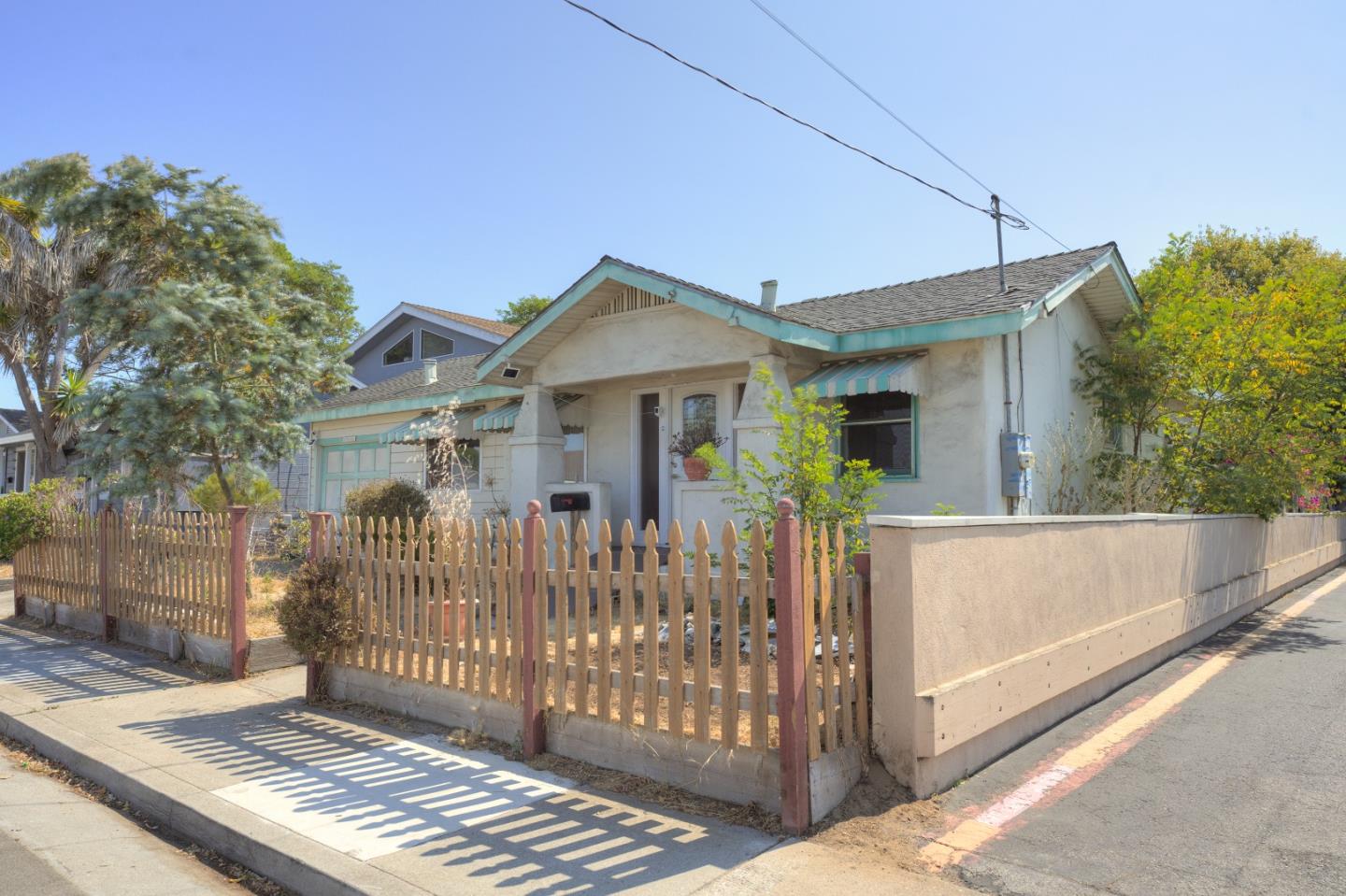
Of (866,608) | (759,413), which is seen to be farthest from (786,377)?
(866,608)

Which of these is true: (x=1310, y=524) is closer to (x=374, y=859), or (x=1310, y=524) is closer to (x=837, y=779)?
(x=837, y=779)

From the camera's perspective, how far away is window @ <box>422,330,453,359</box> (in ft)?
77.5

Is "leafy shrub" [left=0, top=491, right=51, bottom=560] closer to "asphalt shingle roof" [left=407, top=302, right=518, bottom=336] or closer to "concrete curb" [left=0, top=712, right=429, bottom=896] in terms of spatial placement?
"concrete curb" [left=0, top=712, right=429, bottom=896]

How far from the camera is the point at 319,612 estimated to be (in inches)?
248

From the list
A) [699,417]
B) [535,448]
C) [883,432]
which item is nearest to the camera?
[883,432]

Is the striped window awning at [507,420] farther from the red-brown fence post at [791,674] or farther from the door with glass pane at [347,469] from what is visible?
the red-brown fence post at [791,674]

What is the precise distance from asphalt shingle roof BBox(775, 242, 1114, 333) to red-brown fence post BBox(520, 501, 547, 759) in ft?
17.2

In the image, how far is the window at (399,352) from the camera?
2462 cm

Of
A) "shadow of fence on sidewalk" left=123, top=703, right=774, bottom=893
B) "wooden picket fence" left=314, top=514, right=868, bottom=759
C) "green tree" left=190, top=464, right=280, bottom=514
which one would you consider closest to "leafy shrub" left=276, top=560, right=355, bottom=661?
"wooden picket fence" left=314, top=514, right=868, bottom=759

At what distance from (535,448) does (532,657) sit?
285 inches

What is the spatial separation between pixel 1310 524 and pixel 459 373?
16.1 meters

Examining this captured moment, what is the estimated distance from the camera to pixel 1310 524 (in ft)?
48.6

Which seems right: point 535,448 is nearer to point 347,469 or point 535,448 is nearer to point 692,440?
point 692,440

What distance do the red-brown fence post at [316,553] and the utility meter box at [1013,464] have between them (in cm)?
693
